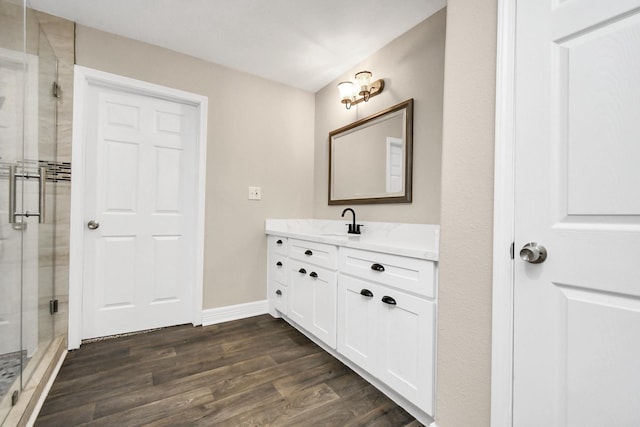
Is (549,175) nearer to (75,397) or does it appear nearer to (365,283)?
(365,283)

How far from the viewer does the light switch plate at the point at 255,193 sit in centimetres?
280

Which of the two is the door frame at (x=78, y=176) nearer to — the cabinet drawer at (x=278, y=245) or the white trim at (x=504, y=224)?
the cabinet drawer at (x=278, y=245)

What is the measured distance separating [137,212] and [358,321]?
194 centimetres

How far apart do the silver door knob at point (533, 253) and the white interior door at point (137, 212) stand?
241 cm

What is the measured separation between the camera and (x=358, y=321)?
1.71 meters

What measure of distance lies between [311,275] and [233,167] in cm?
129

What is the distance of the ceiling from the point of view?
74.8 inches

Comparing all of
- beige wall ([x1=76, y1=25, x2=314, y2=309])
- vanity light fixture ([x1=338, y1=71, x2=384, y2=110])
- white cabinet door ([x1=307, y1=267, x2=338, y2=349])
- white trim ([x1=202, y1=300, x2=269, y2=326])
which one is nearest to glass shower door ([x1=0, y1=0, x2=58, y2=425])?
beige wall ([x1=76, y1=25, x2=314, y2=309])

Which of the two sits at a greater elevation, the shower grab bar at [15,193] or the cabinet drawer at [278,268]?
the shower grab bar at [15,193]

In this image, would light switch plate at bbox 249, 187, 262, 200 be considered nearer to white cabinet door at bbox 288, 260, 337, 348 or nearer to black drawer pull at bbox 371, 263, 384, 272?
white cabinet door at bbox 288, 260, 337, 348

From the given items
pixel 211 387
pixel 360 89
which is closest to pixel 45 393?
pixel 211 387

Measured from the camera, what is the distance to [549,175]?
0.95 meters

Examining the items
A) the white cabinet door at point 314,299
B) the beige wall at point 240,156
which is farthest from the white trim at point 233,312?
the white cabinet door at point 314,299

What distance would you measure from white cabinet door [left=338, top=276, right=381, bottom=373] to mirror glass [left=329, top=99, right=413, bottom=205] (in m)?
0.77
